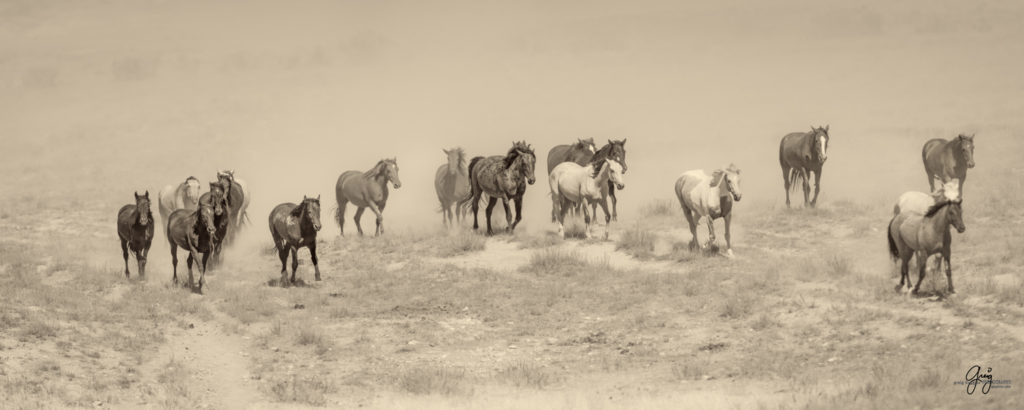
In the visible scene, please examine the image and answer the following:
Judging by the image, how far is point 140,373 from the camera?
48.6 ft

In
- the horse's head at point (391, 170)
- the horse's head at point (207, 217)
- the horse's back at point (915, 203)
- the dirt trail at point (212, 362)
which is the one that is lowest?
the dirt trail at point (212, 362)

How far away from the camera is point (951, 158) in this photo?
24.6 meters

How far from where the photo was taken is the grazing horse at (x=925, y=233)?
616 inches

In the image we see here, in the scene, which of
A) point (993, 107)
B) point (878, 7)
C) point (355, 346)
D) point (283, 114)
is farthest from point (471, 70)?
point (355, 346)

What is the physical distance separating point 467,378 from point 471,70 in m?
64.9

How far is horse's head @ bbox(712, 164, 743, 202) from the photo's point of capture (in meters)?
20.3

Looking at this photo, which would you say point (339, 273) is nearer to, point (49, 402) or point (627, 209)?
point (49, 402)

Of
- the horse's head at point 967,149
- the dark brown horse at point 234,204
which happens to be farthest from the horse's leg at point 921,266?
the dark brown horse at point 234,204

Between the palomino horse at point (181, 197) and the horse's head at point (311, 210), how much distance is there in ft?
12.2

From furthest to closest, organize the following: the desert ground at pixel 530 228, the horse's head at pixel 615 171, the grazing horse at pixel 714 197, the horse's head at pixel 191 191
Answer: the horse's head at pixel 191 191, the horse's head at pixel 615 171, the grazing horse at pixel 714 197, the desert ground at pixel 530 228

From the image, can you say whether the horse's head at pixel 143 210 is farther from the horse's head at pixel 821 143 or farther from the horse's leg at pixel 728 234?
the horse's head at pixel 821 143

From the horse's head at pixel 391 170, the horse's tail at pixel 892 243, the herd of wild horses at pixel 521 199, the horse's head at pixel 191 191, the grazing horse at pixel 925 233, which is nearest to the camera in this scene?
the grazing horse at pixel 925 233

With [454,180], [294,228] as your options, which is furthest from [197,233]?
[454,180]

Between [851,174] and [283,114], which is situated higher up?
[283,114]
